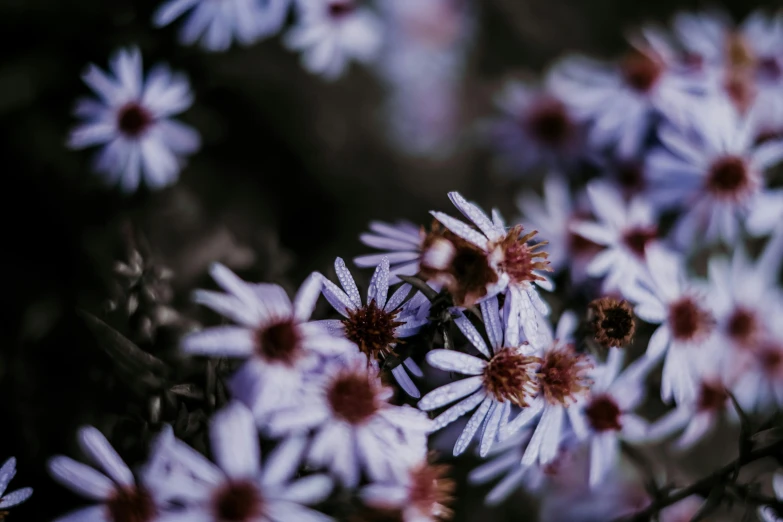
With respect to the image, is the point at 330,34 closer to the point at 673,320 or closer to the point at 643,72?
the point at 643,72

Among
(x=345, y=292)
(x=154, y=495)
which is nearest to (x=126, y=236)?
(x=345, y=292)

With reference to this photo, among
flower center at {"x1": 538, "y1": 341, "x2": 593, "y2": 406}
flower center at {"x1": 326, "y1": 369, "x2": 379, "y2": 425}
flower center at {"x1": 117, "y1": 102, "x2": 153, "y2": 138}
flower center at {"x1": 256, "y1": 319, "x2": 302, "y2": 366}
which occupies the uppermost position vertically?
flower center at {"x1": 117, "y1": 102, "x2": 153, "y2": 138}

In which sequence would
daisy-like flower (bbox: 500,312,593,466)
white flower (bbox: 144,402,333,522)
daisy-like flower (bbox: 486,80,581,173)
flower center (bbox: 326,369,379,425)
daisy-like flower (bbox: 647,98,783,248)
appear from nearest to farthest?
white flower (bbox: 144,402,333,522) → flower center (bbox: 326,369,379,425) → daisy-like flower (bbox: 500,312,593,466) → daisy-like flower (bbox: 647,98,783,248) → daisy-like flower (bbox: 486,80,581,173)

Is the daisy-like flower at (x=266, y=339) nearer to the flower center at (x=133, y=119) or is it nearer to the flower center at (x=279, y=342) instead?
the flower center at (x=279, y=342)

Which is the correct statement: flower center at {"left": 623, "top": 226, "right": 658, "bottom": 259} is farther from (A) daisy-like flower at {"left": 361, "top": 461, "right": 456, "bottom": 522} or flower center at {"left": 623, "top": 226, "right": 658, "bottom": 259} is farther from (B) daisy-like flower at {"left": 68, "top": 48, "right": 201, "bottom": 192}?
(B) daisy-like flower at {"left": 68, "top": 48, "right": 201, "bottom": 192}

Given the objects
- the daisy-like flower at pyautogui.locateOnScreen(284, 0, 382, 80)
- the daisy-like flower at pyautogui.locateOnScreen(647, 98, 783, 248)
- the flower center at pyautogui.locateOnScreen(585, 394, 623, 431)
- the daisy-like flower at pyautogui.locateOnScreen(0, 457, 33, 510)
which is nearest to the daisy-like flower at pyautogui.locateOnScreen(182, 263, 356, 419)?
the daisy-like flower at pyautogui.locateOnScreen(0, 457, 33, 510)

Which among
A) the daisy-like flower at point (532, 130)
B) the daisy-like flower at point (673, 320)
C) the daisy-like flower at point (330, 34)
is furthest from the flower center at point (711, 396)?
the daisy-like flower at point (330, 34)

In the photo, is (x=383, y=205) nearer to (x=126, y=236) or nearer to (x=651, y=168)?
(x=651, y=168)
